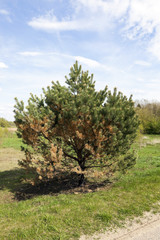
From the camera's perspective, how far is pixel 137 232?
14.3ft

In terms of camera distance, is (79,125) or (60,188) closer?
(79,125)

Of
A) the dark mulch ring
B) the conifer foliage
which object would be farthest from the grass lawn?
the conifer foliage

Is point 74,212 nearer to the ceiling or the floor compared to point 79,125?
nearer to the floor

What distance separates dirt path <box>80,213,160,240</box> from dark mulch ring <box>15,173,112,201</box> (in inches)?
120

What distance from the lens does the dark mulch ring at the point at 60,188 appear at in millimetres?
7863

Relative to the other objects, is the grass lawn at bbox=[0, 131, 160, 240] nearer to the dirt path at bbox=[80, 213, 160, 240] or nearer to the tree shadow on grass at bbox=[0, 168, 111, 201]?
the dirt path at bbox=[80, 213, 160, 240]

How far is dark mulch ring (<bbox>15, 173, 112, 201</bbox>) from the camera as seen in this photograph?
7863 mm

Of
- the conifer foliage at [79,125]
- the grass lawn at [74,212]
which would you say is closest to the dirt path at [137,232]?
the grass lawn at [74,212]

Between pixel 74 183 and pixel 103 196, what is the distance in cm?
289

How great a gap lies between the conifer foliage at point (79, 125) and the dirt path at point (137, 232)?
2806 mm

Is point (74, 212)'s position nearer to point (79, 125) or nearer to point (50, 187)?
point (79, 125)

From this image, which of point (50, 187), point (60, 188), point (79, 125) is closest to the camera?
point (79, 125)

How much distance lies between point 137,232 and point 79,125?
4018 mm

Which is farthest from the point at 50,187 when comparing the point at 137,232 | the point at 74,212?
the point at 137,232
